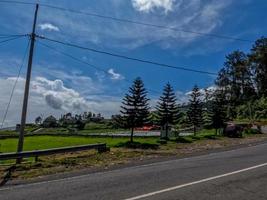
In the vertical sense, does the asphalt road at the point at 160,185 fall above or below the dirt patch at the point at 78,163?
below

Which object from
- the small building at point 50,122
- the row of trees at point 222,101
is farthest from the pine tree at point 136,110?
the small building at point 50,122

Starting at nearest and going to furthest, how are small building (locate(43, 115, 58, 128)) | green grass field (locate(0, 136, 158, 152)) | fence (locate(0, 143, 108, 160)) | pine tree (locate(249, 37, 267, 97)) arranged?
1. fence (locate(0, 143, 108, 160))
2. green grass field (locate(0, 136, 158, 152))
3. pine tree (locate(249, 37, 267, 97))
4. small building (locate(43, 115, 58, 128))

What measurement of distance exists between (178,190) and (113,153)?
10991mm

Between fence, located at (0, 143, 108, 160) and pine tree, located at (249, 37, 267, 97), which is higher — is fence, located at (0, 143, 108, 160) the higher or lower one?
the lower one

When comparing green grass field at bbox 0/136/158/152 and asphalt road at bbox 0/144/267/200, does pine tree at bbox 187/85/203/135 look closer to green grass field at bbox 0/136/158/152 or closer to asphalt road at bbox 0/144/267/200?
green grass field at bbox 0/136/158/152

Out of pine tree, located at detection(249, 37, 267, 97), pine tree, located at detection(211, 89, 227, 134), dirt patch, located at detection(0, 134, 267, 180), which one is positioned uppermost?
pine tree, located at detection(249, 37, 267, 97)

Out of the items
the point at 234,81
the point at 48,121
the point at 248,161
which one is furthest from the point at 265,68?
the point at 248,161

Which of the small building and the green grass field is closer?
the green grass field

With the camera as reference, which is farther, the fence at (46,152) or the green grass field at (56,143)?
the green grass field at (56,143)

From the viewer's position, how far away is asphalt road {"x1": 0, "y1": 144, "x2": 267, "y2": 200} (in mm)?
10062

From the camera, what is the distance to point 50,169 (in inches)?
630

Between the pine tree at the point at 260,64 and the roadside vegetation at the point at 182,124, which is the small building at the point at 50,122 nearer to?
the roadside vegetation at the point at 182,124

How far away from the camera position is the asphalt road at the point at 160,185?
33.0 ft

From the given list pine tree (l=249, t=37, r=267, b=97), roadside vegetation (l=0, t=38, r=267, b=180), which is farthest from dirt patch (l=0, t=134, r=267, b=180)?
pine tree (l=249, t=37, r=267, b=97)
